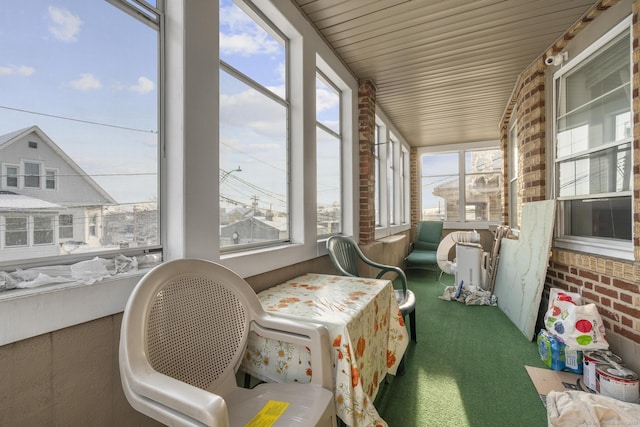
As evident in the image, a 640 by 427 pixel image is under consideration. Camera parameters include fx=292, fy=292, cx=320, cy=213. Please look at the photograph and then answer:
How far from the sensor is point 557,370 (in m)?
2.19

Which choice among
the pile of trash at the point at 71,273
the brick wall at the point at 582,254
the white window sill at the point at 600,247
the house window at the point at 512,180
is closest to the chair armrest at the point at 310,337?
the pile of trash at the point at 71,273

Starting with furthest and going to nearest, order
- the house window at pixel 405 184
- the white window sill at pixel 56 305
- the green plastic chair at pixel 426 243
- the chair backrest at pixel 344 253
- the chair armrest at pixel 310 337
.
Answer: the house window at pixel 405 184
the green plastic chair at pixel 426 243
the chair backrest at pixel 344 253
the chair armrest at pixel 310 337
the white window sill at pixel 56 305

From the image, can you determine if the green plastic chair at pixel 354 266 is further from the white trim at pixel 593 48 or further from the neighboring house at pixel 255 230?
the white trim at pixel 593 48

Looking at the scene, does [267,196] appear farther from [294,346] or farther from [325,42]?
[325,42]

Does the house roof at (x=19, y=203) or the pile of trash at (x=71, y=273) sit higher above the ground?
the house roof at (x=19, y=203)

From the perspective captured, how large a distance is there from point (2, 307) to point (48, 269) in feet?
0.70

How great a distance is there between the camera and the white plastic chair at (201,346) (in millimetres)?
852

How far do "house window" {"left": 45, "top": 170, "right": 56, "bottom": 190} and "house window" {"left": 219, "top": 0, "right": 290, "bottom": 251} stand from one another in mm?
829

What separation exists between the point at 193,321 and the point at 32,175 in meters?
0.77

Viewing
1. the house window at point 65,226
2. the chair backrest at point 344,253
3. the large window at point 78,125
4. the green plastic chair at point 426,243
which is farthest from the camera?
the green plastic chair at point 426,243

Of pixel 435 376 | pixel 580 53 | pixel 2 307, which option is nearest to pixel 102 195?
pixel 2 307

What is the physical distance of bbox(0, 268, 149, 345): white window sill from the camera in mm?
888

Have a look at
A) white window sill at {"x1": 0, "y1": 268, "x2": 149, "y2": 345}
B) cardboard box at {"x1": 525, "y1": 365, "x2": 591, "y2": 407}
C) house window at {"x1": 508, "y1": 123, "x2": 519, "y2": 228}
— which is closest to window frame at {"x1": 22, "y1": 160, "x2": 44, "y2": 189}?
white window sill at {"x1": 0, "y1": 268, "x2": 149, "y2": 345}

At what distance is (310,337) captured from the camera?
48.8 inches
